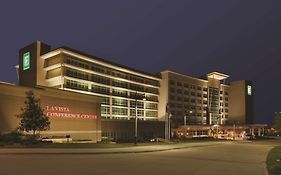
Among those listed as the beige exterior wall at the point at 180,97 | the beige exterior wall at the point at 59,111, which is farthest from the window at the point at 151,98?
the beige exterior wall at the point at 59,111

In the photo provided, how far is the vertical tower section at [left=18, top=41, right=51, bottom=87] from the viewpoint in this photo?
80.6 metres

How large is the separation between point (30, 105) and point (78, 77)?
130 feet

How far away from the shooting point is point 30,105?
145 feet

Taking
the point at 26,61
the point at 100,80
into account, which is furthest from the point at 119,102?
the point at 26,61

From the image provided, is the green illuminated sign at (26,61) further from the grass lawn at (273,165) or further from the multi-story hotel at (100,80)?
the grass lawn at (273,165)

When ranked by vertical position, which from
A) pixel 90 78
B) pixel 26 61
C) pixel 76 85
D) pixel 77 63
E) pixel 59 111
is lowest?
pixel 59 111

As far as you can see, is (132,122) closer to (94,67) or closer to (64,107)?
(94,67)

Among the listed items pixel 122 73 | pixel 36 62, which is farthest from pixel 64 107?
pixel 122 73

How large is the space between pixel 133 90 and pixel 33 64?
35.7 meters

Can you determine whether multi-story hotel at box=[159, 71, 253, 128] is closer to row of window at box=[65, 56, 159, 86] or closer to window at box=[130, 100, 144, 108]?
window at box=[130, 100, 144, 108]

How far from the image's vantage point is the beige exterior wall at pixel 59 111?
51594 mm

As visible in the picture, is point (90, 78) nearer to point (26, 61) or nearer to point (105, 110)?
point (105, 110)

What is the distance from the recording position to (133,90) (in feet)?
349

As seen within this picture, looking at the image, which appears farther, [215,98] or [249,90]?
[249,90]
